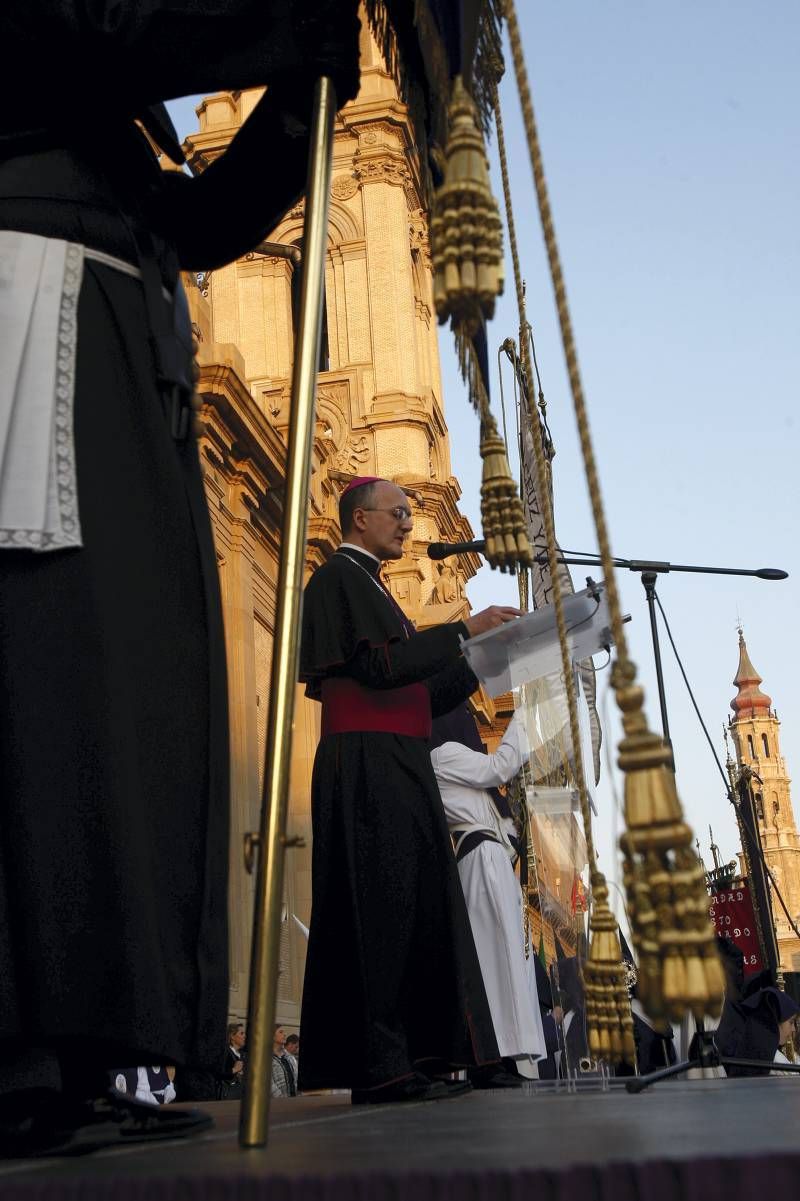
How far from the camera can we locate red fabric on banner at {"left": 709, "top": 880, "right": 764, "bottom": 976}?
35.3 ft

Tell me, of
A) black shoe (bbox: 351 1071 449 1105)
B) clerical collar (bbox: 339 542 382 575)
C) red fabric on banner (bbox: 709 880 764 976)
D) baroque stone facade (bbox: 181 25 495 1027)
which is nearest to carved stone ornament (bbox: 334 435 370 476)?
baroque stone facade (bbox: 181 25 495 1027)

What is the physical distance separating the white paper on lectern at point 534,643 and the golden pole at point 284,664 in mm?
1634

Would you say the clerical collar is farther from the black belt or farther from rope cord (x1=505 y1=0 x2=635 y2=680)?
the black belt

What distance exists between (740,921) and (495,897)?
546cm

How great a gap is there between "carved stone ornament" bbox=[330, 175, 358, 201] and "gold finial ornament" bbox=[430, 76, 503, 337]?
28502mm

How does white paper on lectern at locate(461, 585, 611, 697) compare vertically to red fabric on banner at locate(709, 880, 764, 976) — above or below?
below

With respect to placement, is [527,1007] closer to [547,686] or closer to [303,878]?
[547,686]

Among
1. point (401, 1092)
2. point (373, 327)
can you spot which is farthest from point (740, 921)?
point (373, 327)

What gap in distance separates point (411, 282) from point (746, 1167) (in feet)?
96.4

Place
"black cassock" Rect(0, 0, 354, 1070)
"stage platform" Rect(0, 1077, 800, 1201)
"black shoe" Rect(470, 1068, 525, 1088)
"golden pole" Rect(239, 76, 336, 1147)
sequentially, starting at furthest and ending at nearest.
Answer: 1. "black shoe" Rect(470, 1068, 525, 1088)
2. "black cassock" Rect(0, 0, 354, 1070)
3. "golden pole" Rect(239, 76, 336, 1147)
4. "stage platform" Rect(0, 1077, 800, 1201)

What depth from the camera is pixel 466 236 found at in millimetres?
1608

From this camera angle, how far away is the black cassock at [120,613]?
171cm

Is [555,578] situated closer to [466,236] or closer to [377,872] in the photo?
[466,236]

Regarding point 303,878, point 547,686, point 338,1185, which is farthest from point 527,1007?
point 303,878
